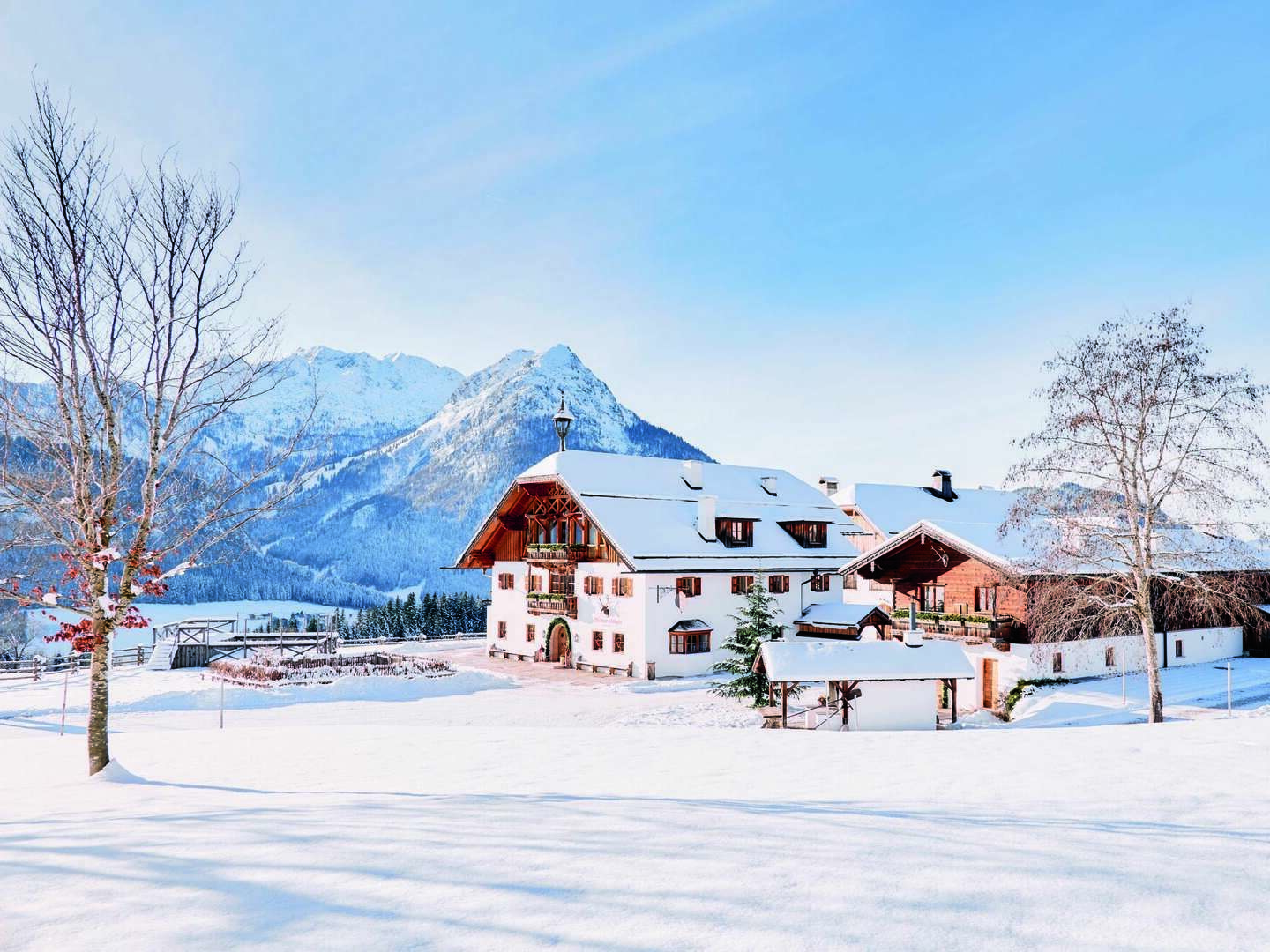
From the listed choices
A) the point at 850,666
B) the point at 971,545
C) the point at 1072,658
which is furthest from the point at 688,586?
the point at 1072,658

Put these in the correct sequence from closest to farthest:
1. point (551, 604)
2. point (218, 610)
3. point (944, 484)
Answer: point (551, 604)
point (944, 484)
point (218, 610)

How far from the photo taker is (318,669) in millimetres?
33625

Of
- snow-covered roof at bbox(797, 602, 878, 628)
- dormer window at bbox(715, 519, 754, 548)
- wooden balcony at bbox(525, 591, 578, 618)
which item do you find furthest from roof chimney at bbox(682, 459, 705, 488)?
wooden balcony at bbox(525, 591, 578, 618)

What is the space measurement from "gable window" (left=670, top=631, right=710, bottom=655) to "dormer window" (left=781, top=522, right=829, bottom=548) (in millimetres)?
9631

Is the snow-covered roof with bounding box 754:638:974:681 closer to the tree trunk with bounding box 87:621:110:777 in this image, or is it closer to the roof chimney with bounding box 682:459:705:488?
the tree trunk with bounding box 87:621:110:777

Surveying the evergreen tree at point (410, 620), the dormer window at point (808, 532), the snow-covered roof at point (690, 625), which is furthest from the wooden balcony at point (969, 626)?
the evergreen tree at point (410, 620)

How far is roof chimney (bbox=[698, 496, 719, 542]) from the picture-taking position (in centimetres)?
4062

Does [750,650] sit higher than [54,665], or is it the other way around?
[750,650]

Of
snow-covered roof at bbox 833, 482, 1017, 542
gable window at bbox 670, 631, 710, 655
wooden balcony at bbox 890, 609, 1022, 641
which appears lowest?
gable window at bbox 670, 631, 710, 655

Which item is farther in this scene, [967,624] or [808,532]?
[808,532]

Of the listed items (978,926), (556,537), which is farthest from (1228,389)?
(556,537)

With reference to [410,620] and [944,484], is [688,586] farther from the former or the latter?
[410,620]

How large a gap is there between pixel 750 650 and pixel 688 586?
32.5 ft

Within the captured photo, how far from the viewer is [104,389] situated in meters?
11.6
